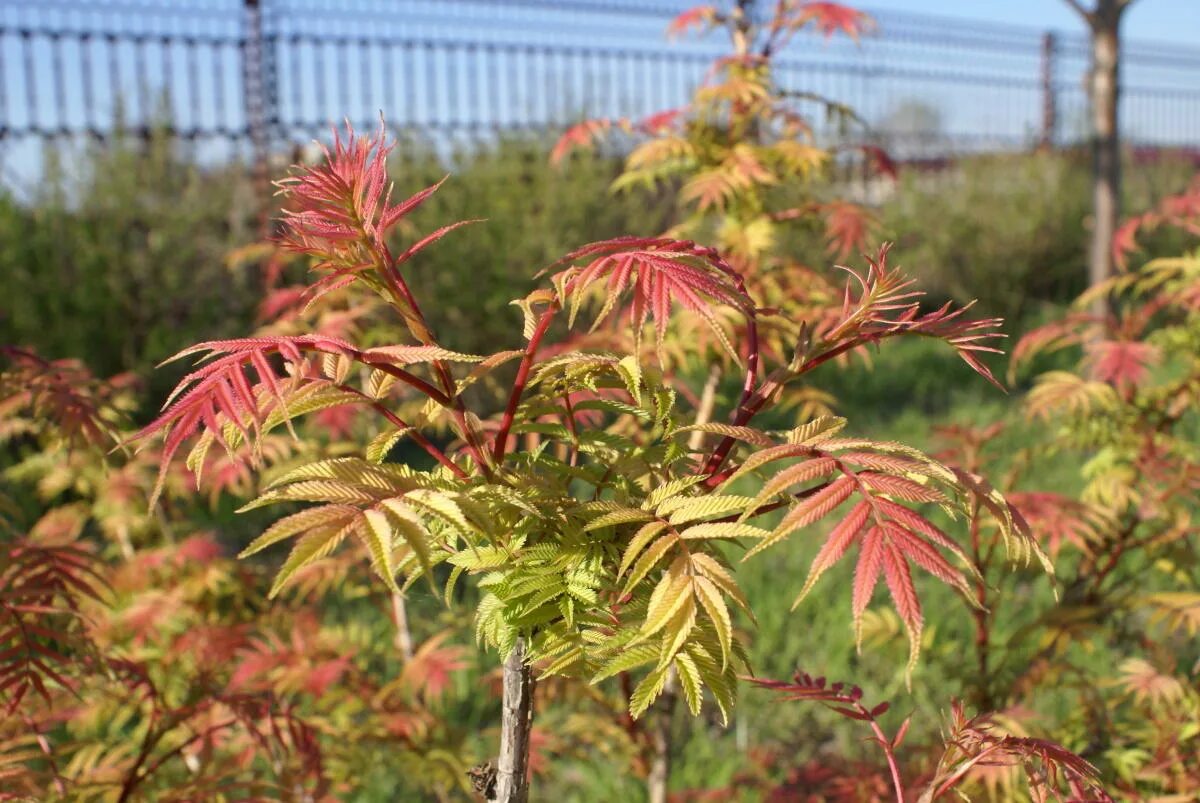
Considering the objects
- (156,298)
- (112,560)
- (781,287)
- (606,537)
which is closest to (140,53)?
(156,298)

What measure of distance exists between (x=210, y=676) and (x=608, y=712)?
80 centimetres

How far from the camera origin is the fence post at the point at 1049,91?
37.7ft

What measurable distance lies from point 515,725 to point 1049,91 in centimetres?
1203

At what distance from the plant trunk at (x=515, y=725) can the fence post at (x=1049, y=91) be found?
38.4ft

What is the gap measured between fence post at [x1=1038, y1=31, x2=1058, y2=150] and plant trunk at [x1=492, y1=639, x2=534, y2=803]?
11.7 m

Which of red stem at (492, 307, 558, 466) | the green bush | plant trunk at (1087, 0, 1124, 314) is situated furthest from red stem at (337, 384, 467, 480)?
the green bush

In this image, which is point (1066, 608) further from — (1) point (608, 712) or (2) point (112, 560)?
(2) point (112, 560)

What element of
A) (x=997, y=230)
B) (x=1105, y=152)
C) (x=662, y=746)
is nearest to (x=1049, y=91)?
(x=997, y=230)

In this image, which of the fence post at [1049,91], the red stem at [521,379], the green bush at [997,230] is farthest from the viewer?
the fence post at [1049,91]

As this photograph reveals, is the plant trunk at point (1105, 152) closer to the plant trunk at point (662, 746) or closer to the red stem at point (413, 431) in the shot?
the plant trunk at point (662, 746)

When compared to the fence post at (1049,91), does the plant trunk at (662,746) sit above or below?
below

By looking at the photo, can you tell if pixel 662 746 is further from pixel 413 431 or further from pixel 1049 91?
pixel 1049 91

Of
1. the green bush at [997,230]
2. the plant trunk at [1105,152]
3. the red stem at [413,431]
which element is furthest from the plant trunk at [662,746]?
the green bush at [997,230]

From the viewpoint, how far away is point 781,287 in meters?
2.28
